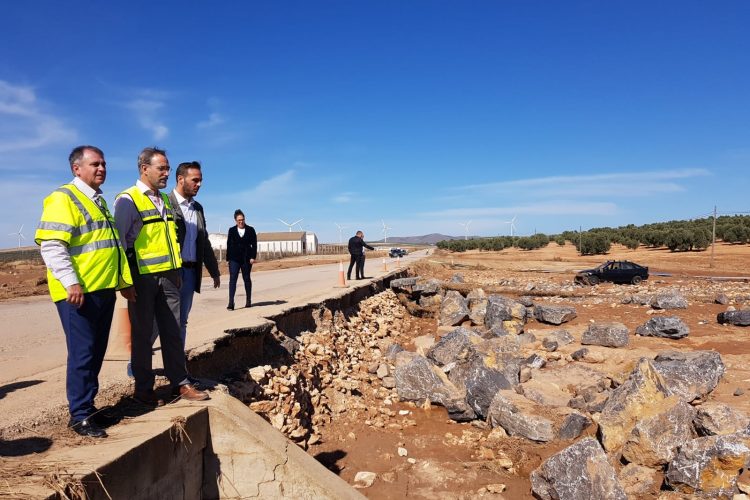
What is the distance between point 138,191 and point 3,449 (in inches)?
79.1

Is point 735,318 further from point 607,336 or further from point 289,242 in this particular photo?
point 289,242

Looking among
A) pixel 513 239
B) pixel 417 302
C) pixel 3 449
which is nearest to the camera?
pixel 3 449

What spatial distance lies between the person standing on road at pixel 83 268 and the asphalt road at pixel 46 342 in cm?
76

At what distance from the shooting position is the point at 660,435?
531 cm

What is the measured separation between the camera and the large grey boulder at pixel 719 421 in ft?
17.7

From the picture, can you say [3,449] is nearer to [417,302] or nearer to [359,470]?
[359,470]

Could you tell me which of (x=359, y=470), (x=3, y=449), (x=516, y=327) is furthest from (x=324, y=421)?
(x=516, y=327)

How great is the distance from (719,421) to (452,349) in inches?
189

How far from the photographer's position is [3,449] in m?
3.25

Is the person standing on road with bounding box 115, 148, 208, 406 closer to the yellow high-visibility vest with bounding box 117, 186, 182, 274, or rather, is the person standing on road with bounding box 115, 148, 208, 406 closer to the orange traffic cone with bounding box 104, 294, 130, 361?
the yellow high-visibility vest with bounding box 117, 186, 182, 274

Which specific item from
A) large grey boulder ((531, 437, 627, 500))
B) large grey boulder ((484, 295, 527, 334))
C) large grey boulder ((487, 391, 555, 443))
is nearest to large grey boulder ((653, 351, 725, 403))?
large grey boulder ((487, 391, 555, 443))

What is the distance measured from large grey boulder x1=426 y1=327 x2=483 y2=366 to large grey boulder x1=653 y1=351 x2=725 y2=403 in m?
3.16

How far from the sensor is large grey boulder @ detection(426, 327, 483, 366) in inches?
369

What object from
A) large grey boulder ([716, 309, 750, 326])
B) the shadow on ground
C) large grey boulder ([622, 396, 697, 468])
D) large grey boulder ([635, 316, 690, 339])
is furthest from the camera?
large grey boulder ([716, 309, 750, 326])
